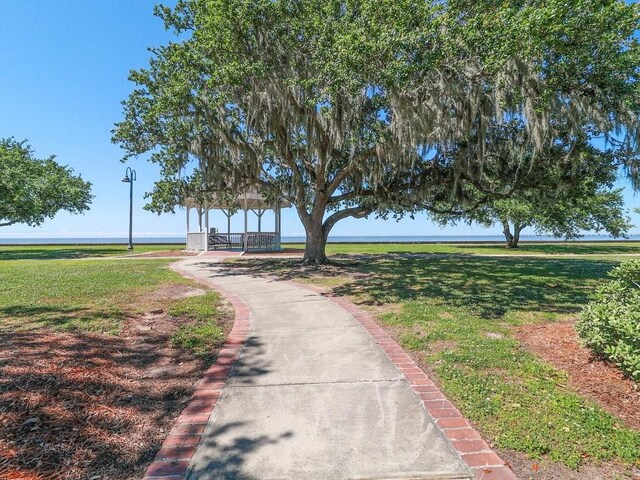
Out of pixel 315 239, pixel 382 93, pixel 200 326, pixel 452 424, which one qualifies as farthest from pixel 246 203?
pixel 452 424

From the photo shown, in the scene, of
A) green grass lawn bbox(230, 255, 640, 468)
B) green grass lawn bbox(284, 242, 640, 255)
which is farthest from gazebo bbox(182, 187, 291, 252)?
green grass lawn bbox(230, 255, 640, 468)

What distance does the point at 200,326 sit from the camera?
4625 mm

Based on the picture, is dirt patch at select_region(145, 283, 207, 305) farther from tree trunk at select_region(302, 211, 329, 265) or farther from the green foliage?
tree trunk at select_region(302, 211, 329, 265)

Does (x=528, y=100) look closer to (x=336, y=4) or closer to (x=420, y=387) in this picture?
(x=336, y=4)

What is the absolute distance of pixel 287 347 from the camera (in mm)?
3820

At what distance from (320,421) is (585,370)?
2.49 meters

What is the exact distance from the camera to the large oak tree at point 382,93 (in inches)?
251

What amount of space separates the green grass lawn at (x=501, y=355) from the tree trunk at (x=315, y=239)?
140 inches

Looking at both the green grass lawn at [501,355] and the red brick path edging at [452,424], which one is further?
the green grass lawn at [501,355]

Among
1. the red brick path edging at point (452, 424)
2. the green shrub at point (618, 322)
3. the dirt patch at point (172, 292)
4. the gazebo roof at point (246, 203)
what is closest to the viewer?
the red brick path edging at point (452, 424)

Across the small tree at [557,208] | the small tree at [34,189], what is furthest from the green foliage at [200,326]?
the small tree at [34,189]

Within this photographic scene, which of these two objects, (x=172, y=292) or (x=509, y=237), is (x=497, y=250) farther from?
(x=172, y=292)

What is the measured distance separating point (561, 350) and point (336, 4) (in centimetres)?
826

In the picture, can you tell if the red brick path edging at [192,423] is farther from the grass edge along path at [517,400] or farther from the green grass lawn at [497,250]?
the green grass lawn at [497,250]
